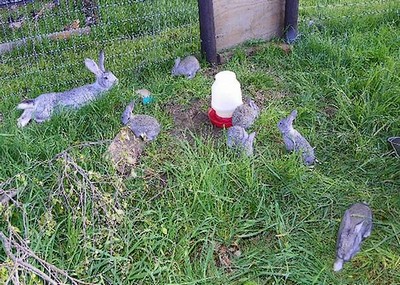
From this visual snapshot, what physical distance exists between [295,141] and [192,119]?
2.52ft

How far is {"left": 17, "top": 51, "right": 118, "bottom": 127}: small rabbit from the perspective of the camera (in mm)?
3562

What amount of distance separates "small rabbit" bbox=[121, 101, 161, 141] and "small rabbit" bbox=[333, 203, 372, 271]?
1.23 metres

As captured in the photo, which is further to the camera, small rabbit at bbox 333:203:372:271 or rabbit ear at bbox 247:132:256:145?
rabbit ear at bbox 247:132:256:145

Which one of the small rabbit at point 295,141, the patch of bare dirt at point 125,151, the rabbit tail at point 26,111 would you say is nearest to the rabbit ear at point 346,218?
the small rabbit at point 295,141

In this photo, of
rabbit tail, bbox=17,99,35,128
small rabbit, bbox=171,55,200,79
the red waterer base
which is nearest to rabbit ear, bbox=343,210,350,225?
the red waterer base

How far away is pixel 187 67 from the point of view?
Result: 404 centimetres

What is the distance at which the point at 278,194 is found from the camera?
294 centimetres

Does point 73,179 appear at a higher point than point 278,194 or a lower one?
higher

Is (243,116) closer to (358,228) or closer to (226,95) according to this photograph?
(226,95)

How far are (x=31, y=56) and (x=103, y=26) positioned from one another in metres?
0.65

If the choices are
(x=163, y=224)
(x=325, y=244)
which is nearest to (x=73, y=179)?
(x=163, y=224)

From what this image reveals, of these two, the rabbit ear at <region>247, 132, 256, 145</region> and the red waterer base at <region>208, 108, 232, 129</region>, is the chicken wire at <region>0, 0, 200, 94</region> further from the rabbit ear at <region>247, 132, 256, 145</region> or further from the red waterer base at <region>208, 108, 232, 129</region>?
the rabbit ear at <region>247, 132, 256, 145</region>

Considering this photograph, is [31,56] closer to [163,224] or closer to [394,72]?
[163,224]

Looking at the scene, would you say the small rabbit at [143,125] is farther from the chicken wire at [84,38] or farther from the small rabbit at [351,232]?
the small rabbit at [351,232]
